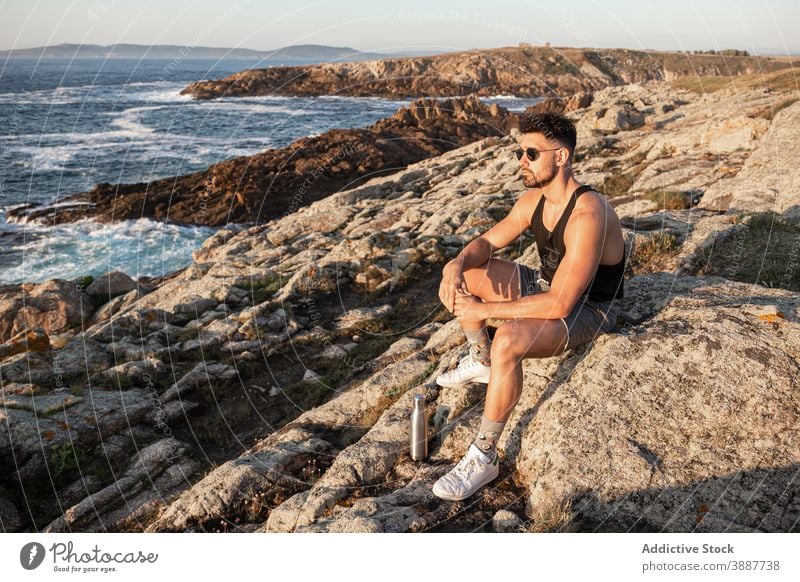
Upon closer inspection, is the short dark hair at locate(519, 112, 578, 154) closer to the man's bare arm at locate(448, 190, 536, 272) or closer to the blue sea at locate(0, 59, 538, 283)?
the man's bare arm at locate(448, 190, 536, 272)

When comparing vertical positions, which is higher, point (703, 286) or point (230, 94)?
point (230, 94)

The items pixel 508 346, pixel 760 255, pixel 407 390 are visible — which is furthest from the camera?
pixel 760 255

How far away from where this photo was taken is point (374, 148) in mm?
42875

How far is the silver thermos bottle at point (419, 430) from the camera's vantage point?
634 cm

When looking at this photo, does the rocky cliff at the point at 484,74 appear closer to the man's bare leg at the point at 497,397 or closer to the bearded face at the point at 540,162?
the bearded face at the point at 540,162

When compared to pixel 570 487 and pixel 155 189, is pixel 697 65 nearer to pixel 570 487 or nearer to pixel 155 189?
pixel 155 189

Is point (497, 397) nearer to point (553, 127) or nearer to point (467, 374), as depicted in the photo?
point (467, 374)

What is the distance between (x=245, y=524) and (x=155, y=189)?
36.0 meters

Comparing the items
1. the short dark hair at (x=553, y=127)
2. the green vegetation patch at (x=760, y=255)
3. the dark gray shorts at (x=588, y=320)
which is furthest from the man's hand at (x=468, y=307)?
the green vegetation patch at (x=760, y=255)

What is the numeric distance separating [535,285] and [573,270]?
55.7 inches

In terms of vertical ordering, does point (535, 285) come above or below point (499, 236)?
below

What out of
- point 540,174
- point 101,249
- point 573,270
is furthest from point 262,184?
point 573,270

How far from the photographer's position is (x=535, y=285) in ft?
22.7
